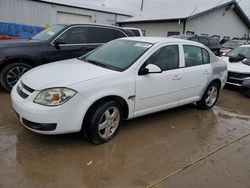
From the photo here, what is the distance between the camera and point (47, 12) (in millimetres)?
19125

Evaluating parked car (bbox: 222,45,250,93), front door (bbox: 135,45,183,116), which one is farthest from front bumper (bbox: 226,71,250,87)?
front door (bbox: 135,45,183,116)

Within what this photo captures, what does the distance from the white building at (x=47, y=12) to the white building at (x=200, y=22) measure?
13.0 feet

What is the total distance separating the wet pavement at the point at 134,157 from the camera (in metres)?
2.91

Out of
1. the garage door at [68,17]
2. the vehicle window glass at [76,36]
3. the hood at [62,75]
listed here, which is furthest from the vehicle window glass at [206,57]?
the garage door at [68,17]

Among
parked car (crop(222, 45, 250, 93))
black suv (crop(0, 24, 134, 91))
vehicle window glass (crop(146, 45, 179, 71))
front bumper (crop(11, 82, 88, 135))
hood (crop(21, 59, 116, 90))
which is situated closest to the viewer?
front bumper (crop(11, 82, 88, 135))

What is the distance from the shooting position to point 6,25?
673 inches

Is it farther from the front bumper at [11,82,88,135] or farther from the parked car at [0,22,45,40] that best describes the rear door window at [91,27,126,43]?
the parked car at [0,22,45,40]

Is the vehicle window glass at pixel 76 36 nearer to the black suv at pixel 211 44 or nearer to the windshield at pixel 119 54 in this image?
the windshield at pixel 119 54

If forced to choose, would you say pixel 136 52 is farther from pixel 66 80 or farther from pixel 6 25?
pixel 6 25

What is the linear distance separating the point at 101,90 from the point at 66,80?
494 millimetres

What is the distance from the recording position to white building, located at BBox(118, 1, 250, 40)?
20.4m

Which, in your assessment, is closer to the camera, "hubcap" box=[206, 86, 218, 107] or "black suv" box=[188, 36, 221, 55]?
"hubcap" box=[206, 86, 218, 107]

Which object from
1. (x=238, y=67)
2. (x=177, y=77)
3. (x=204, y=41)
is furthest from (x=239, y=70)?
(x=204, y=41)

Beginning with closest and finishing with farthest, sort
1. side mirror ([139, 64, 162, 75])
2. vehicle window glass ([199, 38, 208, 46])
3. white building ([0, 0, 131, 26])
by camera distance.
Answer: side mirror ([139, 64, 162, 75]) < vehicle window glass ([199, 38, 208, 46]) < white building ([0, 0, 131, 26])
